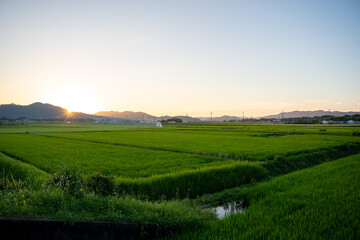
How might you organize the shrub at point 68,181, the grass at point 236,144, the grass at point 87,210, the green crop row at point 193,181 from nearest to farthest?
1. the grass at point 87,210
2. the shrub at point 68,181
3. the green crop row at point 193,181
4. the grass at point 236,144

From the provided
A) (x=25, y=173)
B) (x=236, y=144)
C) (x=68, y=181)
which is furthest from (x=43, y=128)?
(x=68, y=181)

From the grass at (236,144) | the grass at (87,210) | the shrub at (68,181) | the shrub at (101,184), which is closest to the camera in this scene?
the grass at (87,210)

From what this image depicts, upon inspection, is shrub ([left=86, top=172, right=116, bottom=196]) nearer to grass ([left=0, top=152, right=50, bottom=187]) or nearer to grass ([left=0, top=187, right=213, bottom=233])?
grass ([left=0, top=187, right=213, bottom=233])

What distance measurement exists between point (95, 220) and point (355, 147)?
81.3 feet

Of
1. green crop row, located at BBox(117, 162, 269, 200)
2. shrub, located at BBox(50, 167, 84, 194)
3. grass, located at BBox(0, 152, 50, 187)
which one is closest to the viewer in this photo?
shrub, located at BBox(50, 167, 84, 194)

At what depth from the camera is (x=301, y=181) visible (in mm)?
8047

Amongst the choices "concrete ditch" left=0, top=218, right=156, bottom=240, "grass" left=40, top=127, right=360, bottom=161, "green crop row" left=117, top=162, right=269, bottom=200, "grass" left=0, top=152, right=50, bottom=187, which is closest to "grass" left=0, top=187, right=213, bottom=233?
"concrete ditch" left=0, top=218, right=156, bottom=240

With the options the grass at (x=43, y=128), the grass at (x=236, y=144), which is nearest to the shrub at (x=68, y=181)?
the grass at (x=236, y=144)

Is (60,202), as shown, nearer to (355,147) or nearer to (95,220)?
(95,220)

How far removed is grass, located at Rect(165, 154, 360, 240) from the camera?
403 centimetres

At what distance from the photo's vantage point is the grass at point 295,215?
4031 mm

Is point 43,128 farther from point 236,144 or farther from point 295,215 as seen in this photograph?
point 295,215

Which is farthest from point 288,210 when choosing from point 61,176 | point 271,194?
point 61,176

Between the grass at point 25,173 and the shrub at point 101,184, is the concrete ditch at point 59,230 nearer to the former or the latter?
the shrub at point 101,184
